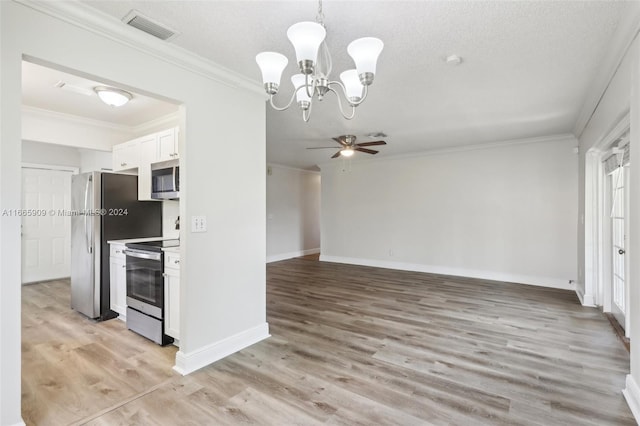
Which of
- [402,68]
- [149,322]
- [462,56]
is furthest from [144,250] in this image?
[462,56]

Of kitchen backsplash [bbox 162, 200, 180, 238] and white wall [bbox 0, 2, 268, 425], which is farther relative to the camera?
kitchen backsplash [bbox 162, 200, 180, 238]

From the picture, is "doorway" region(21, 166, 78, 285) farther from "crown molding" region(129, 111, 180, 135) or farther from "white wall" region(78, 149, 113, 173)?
"crown molding" region(129, 111, 180, 135)

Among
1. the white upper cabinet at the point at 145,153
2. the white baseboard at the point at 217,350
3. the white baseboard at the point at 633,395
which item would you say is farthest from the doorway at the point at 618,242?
the white upper cabinet at the point at 145,153

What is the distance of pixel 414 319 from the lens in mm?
3648

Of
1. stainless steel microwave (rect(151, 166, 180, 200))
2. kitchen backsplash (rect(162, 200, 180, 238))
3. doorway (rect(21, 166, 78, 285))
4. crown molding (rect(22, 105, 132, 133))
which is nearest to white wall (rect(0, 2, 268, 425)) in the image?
stainless steel microwave (rect(151, 166, 180, 200))

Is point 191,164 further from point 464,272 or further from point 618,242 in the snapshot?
point 464,272

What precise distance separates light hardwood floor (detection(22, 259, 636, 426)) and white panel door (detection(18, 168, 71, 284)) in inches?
77.9

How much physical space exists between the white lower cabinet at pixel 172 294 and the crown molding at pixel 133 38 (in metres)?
1.58

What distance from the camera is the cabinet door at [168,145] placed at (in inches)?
133

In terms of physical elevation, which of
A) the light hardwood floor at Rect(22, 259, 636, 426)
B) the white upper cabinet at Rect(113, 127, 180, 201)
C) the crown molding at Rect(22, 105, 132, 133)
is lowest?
the light hardwood floor at Rect(22, 259, 636, 426)

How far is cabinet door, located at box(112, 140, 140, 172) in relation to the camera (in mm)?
3857

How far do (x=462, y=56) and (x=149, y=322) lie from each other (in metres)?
3.68

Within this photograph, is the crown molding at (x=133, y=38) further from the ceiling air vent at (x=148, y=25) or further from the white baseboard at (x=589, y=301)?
the white baseboard at (x=589, y=301)

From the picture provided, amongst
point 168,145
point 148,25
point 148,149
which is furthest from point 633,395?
point 148,149
